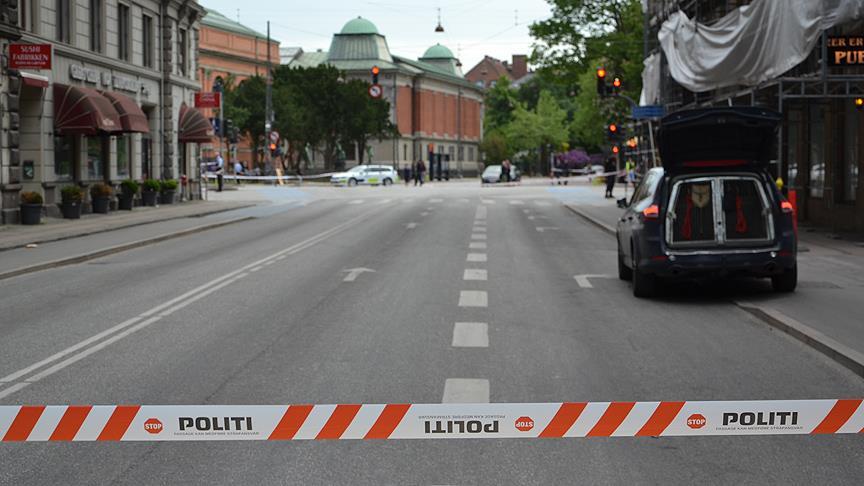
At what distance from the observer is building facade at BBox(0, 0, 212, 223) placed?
1252 inches

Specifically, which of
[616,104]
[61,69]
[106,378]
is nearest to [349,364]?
[106,378]

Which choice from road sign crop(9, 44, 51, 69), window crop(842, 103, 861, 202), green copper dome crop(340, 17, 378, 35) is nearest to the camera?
window crop(842, 103, 861, 202)

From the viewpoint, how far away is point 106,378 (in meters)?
9.02

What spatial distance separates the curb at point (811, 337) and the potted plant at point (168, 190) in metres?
32.9

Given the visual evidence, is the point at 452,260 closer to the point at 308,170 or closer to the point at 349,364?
the point at 349,364

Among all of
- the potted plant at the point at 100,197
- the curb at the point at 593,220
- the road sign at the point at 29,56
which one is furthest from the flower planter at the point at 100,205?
the curb at the point at 593,220

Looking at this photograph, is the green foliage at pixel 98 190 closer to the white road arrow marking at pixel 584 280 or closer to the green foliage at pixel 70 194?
the green foliage at pixel 70 194

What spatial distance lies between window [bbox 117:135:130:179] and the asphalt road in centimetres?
1926

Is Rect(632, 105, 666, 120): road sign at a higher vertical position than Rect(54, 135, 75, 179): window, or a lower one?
higher

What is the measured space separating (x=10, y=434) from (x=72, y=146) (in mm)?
31778

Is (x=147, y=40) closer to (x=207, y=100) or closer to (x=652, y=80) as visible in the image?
(x=207, y=100)

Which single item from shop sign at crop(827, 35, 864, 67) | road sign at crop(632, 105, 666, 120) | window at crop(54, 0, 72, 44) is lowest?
road sign at crop(632, 105, 666, 120)

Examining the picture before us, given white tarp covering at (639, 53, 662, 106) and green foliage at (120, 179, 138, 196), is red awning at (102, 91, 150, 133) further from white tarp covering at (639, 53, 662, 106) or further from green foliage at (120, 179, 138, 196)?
white tarp covering at (639, 53, 662, 106)

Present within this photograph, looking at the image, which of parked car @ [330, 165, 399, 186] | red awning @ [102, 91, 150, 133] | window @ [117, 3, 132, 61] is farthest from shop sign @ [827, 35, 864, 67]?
parked car @ [330, 165, 399, 186]
